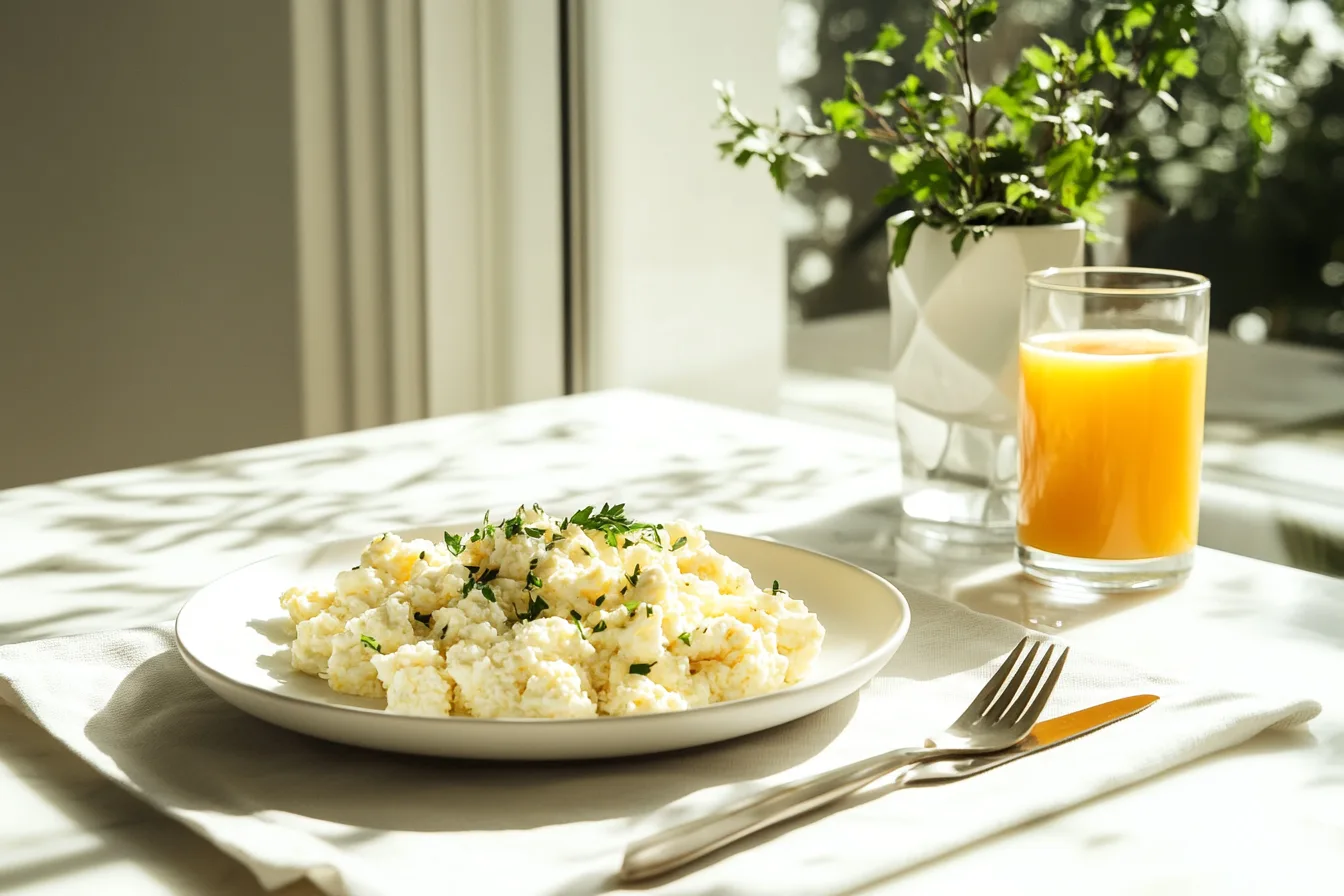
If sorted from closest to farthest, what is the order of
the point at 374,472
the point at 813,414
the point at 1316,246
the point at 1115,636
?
the point at 1115,636 → the point at 374,472 → the point at 1316,246 → the point at 813,414

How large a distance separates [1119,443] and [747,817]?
500 millimetres

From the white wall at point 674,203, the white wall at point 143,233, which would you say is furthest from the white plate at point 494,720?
the white wall at point 143,233

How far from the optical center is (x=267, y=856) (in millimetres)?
579

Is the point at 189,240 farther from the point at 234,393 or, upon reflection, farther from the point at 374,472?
the point at 374,472

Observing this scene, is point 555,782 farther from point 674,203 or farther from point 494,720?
point 674,203

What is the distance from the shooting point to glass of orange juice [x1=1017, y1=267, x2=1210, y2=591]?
99 cm

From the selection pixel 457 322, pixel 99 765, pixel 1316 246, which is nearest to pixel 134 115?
pixel 457 322

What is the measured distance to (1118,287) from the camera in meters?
1.05

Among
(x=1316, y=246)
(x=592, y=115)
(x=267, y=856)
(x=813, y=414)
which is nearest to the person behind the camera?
(x=267, y=856)

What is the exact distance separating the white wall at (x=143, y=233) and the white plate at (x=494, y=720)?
3.95 feet

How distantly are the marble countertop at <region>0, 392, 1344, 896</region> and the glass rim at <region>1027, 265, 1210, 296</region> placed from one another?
0.67 ft

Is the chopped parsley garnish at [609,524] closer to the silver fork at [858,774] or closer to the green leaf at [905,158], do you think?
the silver fork at [858,774]

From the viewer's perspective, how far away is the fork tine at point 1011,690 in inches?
28.6

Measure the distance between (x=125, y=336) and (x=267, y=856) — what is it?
2.06 metres
